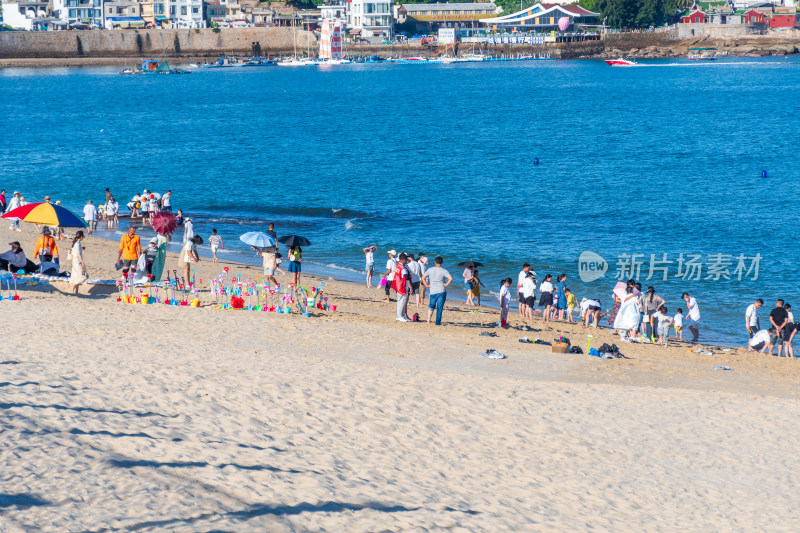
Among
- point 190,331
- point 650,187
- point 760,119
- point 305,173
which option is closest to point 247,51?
point 760,119

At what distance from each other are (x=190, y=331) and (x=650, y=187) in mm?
31940

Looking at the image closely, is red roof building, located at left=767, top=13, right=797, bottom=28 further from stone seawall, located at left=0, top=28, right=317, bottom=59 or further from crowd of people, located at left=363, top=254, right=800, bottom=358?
crowd of people, located at left=363, top=254, right=800, bottom=358

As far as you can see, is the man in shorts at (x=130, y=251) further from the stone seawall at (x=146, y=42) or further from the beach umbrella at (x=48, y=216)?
the stone seawall at (x=146, y=42)

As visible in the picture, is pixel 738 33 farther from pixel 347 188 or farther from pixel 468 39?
pixel 347 188

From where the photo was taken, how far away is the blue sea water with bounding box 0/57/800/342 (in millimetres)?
29234

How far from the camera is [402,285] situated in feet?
59.0

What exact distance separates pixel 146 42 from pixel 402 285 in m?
143

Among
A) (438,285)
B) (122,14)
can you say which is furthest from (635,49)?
(438,285)

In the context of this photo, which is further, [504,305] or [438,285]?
[504,305]

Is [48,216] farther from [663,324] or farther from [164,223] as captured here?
[663,324]

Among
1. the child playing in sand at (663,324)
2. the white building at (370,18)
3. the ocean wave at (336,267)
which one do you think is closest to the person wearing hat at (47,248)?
the ocean wave at (336,267)

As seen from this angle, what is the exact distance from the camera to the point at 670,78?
410ft
